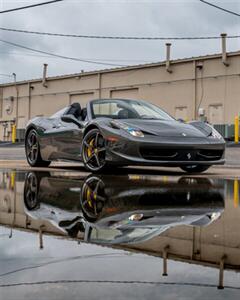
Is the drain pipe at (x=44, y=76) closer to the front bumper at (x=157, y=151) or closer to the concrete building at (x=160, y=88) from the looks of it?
the concrete building at (x=160, y=88)

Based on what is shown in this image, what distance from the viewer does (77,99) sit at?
33.1 meters

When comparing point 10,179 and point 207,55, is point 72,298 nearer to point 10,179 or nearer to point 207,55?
→ point 10,179

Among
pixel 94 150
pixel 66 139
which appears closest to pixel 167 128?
pixel 94 150

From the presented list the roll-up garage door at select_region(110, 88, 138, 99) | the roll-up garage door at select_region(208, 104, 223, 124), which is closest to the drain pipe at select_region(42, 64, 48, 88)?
the roll-up garage door at select_region(110, 88, 138, 99)

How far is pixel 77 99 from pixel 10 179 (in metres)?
27.6

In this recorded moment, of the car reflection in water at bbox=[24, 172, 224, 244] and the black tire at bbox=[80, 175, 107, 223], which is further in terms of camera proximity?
the black tire at bbox=[80, 175, 107, 223]

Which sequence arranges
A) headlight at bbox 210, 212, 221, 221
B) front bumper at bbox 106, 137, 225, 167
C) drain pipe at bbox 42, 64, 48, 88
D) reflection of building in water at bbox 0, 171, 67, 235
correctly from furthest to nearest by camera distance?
drain pipe at bbox 42, 64, 48, 88 → front bumper at bbox 106, 137, 225, 167 → headlight at bbox 210, 212, 221, 221 → reflection of building in water at bbox 0, 171, 67, 235

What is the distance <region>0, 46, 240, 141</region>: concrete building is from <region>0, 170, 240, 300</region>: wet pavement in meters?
21.7

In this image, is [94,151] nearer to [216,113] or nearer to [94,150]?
[94,150]

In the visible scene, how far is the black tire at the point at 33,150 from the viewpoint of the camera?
27.0ft

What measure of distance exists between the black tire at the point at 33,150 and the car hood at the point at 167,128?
249 centimetres

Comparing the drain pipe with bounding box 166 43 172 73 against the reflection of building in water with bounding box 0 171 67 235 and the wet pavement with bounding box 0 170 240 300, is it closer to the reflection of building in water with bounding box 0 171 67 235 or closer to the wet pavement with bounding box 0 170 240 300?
the reflection of building in water with bounding box 0 171 67 235

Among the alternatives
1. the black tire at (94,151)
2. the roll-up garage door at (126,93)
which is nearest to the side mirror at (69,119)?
the black tire at (94,151)

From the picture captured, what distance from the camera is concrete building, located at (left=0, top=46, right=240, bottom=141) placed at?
2500 cm
